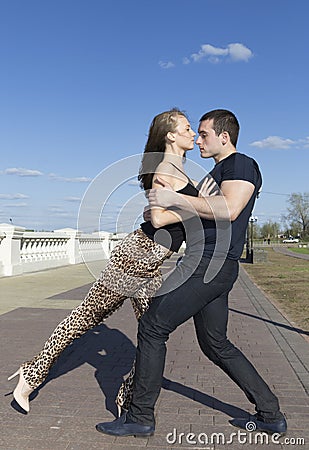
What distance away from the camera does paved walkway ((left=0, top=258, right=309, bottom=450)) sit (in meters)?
3.96

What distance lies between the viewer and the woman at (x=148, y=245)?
151 inches

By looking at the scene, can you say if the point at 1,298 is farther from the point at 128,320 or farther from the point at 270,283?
the point at 270,283

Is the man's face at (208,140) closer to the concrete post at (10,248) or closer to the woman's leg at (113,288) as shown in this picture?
the woman's leg at (113,288)

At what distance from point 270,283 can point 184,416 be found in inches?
569

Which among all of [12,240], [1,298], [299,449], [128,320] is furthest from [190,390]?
[12,240]

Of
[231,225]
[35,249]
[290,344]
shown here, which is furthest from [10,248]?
[231,225]

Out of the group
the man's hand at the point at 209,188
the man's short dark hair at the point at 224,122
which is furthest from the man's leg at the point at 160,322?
the man's short dark hair at the point at 224,122

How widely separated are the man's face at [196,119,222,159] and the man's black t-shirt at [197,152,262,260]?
0.13 meters

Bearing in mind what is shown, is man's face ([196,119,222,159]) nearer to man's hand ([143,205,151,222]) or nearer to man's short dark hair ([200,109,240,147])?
man's short dark hair ([200,109,240,147])

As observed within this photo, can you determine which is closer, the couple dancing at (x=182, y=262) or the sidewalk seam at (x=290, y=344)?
the couple dancing at (x=182, y=262)

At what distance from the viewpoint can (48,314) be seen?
10102 millimetres

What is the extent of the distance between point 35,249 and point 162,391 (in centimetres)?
1592

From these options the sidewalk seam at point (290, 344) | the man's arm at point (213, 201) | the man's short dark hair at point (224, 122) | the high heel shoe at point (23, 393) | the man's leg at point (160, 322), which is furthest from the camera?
the sidewalk seam at point (290, 344)

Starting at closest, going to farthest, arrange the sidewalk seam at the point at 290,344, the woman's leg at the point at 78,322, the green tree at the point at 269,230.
→ the woman's leg at the point at 78,322, the sidewalk seam at the point at 290,344, the green tree at the point at 269,230
